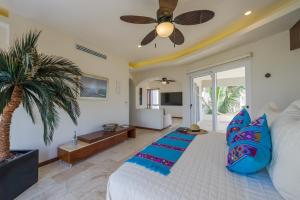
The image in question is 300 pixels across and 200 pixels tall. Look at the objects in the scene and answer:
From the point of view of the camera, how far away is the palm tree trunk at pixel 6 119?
1.42 meters

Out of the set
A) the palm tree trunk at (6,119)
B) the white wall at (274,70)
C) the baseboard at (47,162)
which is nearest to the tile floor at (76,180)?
the baseboard at (47,162)

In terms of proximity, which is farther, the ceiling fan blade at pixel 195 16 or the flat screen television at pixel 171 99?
the flat screen television at pixel 171 99

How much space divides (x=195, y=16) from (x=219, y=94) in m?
2.50

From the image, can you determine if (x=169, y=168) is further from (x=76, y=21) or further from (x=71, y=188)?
(x=76, y=21)

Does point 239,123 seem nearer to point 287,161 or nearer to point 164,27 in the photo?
point 287,161

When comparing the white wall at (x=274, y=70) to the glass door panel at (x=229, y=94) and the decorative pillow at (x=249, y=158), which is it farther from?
the decorative pillow at (x=249, y=158)

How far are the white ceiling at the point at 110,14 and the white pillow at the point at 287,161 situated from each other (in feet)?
6.40

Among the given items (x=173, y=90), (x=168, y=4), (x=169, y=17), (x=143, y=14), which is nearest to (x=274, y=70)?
(x=169, y=17)

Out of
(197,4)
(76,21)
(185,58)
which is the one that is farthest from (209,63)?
(76,21)

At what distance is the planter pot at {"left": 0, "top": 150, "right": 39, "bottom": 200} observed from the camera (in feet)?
4.61

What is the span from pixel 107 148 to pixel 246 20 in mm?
3805

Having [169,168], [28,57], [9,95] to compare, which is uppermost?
[28,57]

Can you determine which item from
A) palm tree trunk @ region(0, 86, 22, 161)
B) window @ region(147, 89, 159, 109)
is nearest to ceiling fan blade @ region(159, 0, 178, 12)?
palm tree trunk @ region(0, 86, 22, 161)

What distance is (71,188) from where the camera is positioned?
5.66 ft
